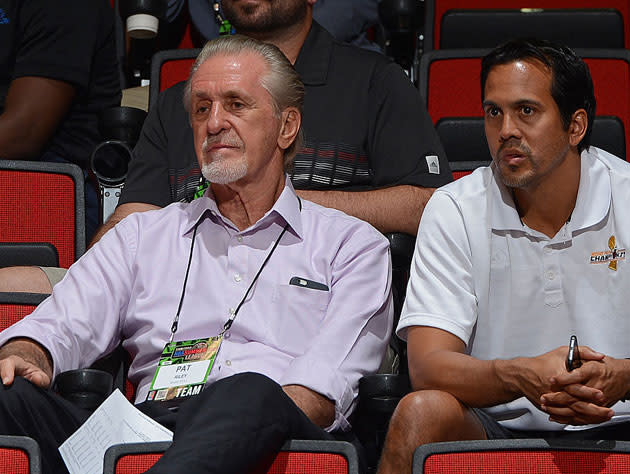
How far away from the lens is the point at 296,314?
5.81ft

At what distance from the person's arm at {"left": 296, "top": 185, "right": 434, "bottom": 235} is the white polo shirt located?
0.35 metres

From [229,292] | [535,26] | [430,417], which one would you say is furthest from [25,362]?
[535,26]

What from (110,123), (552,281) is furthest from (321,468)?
(110,123)

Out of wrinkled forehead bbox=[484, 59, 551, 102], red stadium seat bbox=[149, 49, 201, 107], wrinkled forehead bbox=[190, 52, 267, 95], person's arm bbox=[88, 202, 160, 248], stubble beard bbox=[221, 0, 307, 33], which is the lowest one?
person's arm bbox=[88, 202, 160, 248]

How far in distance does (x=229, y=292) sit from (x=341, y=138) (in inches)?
20.7

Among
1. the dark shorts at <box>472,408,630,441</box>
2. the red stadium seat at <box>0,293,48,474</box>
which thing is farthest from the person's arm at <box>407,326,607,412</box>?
the red stadium seat at <box>0,293,48,474</box>

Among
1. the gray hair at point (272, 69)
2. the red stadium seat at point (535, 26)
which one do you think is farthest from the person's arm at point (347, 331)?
the red stadium seat at point (535, 26)

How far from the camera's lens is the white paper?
1.50 meters

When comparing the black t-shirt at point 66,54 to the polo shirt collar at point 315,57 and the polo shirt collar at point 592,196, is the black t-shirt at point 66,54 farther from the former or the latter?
the polo shirt collar at point 592,196

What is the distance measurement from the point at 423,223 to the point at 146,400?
0.52 m

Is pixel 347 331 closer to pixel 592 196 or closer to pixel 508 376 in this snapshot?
pixel 508 376

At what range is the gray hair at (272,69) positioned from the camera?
198 cm

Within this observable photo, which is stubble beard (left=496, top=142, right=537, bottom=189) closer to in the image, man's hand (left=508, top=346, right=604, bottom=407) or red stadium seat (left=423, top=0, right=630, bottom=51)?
man's hand (left=508, top=346, right=604, bottom=407)

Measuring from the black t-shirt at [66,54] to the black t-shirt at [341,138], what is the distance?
0.46m
